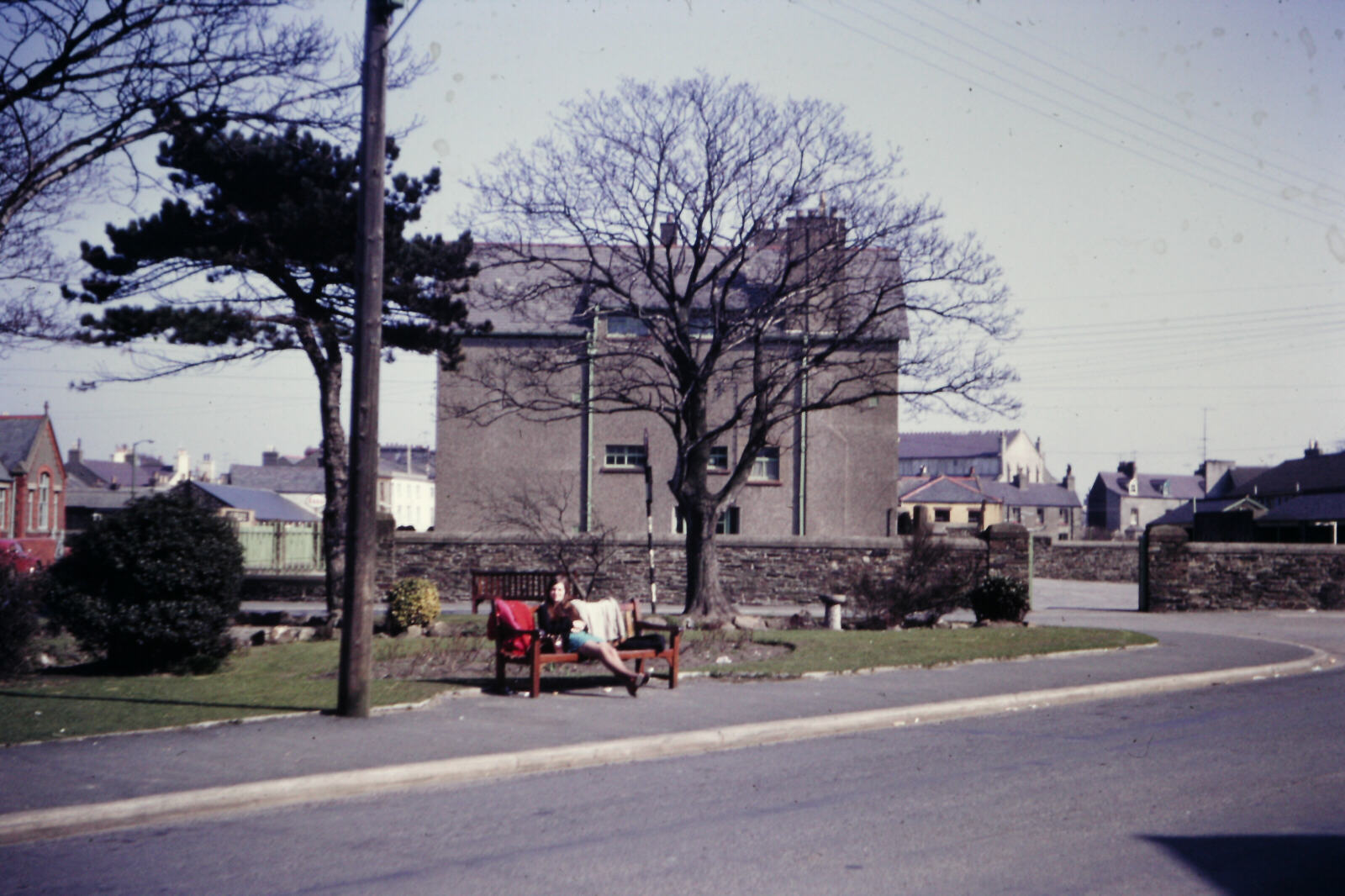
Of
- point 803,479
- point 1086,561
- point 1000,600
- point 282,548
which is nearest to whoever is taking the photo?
point 1000,600

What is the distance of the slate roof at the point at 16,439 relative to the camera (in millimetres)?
52562

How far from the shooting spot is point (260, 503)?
59969 mm

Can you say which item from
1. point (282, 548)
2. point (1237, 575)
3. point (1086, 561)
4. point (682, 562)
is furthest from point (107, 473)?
point (1237, 575)

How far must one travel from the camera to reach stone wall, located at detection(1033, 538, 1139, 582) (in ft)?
158

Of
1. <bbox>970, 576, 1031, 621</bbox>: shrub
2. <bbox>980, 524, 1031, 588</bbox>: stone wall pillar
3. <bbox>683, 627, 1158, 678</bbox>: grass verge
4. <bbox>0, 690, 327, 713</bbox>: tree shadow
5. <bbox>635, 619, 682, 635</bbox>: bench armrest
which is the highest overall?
<bbox>980, 524, 1031, 588</bbox>: stone wall pillar

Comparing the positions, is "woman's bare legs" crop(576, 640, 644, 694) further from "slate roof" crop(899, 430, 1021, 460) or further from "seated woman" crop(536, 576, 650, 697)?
"slate roof" crop(899, 430, 1021, 460)

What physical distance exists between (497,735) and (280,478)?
82.6 meters

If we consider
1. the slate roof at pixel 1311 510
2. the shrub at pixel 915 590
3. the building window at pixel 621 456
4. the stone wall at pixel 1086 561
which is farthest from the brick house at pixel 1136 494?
the shrub at pixel 915 590

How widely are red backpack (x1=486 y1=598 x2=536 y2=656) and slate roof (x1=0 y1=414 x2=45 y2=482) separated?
47284 mm

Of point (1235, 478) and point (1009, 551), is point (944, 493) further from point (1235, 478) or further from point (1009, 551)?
point (1009, 551)

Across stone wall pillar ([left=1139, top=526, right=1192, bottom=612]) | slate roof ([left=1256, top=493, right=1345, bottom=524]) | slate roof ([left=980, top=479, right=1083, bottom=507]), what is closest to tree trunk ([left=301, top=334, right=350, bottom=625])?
stone wall pillar ([left=1139, top=526, right=1192, bottom=612])

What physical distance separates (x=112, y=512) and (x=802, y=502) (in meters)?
28.6

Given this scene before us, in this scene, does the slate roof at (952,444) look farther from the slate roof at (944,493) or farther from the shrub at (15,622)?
the shrub at (15,622)

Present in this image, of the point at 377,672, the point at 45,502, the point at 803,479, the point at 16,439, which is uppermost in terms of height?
the point at 16,439
